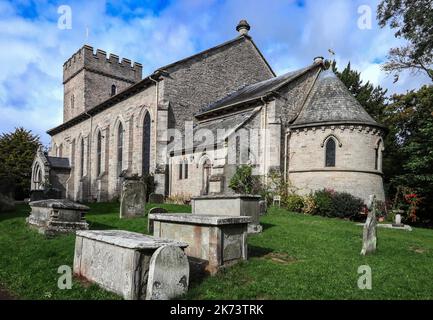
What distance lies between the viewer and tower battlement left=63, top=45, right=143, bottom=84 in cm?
3728

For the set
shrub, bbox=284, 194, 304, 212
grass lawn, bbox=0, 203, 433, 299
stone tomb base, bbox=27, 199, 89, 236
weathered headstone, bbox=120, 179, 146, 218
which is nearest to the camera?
grass lawn, bbox=0, 203, 433, 299

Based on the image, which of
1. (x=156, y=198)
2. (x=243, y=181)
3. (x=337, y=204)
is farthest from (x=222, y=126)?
(x=337, y=204)

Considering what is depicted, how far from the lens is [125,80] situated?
39.4 meters

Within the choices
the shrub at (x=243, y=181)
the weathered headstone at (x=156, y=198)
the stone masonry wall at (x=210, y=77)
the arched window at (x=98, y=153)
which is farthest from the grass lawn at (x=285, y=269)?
the arched window at (x=98, y=153)

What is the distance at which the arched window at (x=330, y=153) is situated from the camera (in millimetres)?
19141

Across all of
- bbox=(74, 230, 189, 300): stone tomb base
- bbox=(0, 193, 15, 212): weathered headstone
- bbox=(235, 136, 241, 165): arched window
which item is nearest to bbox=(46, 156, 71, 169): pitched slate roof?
bbox=(0, 193, 15, 212): weathered headstone

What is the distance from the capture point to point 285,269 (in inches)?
262

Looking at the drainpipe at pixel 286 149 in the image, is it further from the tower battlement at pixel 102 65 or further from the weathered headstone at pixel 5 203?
the tower battlement at pixel 102 65

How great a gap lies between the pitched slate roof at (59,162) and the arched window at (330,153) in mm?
27960

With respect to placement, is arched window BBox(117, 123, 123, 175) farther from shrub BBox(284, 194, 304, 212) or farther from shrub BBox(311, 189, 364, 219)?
shrub BBox(311, 189, 364, 219)

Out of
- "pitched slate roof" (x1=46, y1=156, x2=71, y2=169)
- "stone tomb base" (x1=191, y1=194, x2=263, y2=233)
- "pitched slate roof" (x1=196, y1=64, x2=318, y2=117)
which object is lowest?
"stone tomb base" (x1=191, y1=194, x2=263, y2=233)

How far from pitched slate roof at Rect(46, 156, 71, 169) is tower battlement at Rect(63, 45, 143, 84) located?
9845 mm
